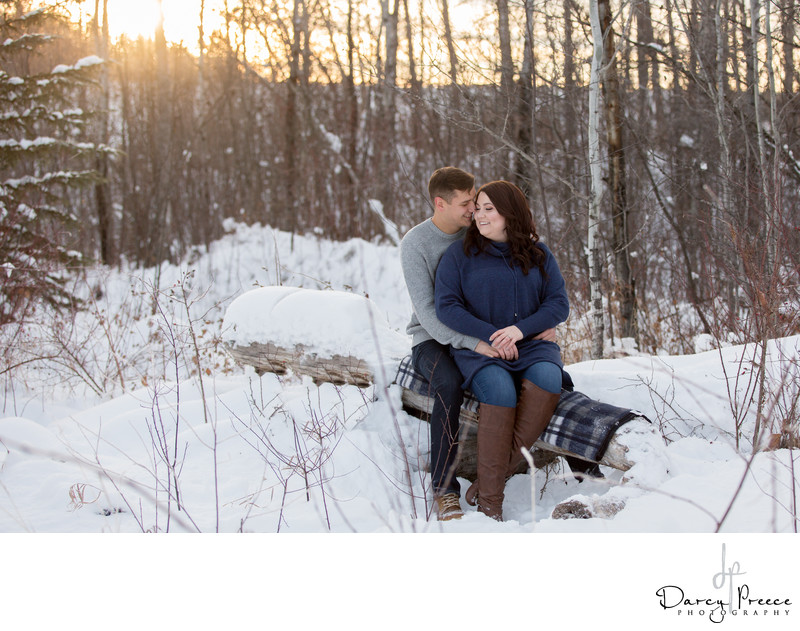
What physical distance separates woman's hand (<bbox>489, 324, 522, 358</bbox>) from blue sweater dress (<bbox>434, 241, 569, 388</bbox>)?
4 cm

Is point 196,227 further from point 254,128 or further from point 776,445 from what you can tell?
point 776,445

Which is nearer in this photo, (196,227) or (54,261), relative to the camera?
(54,261)

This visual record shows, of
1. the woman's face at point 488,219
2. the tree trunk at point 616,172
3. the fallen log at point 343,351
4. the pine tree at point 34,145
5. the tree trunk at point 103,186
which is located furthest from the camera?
the tree trunk at point 103,186

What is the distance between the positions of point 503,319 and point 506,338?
21cm

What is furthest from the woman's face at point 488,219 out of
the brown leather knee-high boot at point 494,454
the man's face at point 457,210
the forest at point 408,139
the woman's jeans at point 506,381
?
the forest at point 408,139

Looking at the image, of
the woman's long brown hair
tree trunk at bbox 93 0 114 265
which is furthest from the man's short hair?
tree trunk at bbox 93 0 114 265

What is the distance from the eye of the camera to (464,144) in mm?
11852

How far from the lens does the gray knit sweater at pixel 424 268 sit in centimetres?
322

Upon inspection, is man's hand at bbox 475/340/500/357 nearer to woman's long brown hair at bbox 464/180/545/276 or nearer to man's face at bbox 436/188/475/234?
woman's long brown hair at bbox 464/180/545/276

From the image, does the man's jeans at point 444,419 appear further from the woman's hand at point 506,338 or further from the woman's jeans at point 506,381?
the woman's hand at point 506,338

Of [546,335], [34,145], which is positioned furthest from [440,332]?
[34,145]

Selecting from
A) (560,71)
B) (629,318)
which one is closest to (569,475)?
(629,318)
